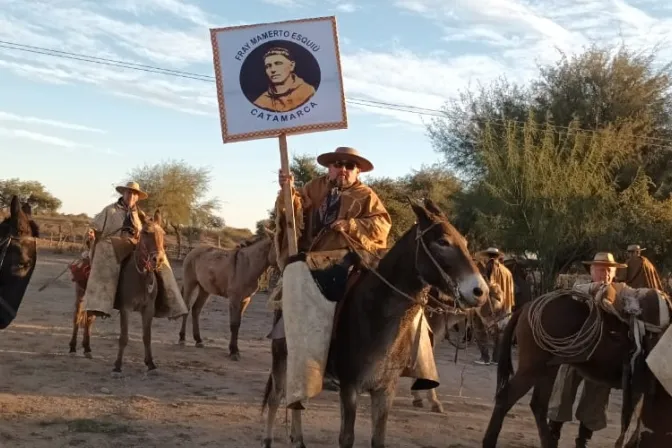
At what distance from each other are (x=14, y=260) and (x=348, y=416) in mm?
3915

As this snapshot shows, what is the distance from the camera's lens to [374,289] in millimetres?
5031

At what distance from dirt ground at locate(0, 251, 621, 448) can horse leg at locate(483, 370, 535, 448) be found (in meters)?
0.54

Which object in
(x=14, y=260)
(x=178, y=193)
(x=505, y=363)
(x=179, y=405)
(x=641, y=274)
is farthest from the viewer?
(x=178, y=193)

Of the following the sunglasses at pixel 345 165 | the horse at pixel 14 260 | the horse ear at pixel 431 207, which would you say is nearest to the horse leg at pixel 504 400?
the horse ear at pixel 431 207

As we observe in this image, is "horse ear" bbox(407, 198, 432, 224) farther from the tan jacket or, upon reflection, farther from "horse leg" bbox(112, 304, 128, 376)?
"horse leg" bbox(112, 304, 128, 376)

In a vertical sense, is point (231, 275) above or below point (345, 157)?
below

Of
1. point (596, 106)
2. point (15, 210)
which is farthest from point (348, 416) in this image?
point (596, 106)

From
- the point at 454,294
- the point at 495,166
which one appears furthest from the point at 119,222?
the point at 495,166

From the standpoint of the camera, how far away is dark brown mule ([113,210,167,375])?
9703 millimetres

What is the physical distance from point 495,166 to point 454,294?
1378cm

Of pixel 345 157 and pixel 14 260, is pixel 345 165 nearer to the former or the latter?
pixel 345 157

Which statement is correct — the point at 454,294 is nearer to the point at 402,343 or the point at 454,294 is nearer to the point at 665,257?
the point at 402,343

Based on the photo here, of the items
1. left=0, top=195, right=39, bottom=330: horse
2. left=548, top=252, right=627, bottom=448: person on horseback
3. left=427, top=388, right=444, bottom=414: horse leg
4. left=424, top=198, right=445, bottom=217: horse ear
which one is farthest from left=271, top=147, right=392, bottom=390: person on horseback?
left=427, top=388, right=444, bottom=414: horse leg

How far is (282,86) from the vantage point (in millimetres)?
6191
